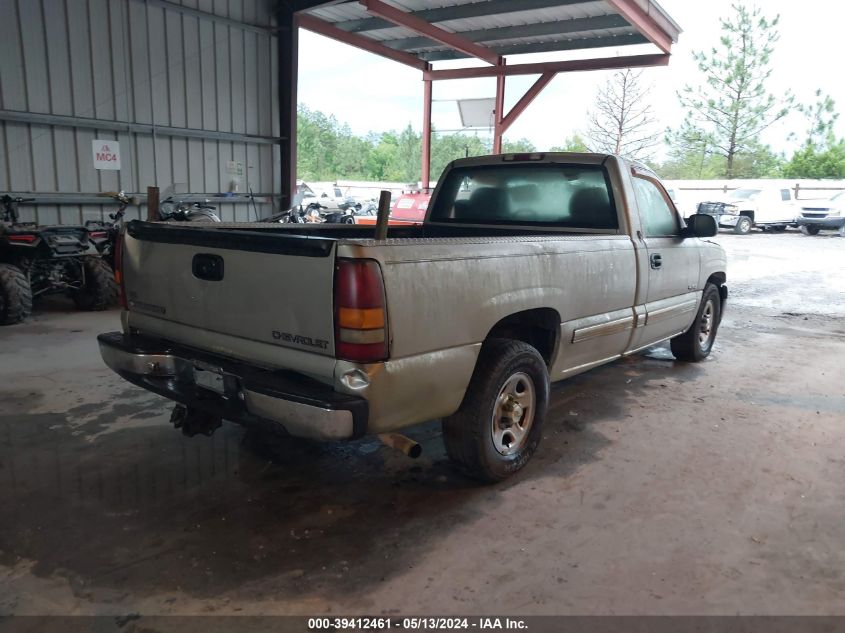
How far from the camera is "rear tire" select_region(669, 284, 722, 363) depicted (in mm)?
6281

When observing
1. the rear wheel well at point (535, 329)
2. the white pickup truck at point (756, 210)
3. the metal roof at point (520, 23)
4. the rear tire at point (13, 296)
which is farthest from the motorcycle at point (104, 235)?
the white pickup truck at point (756, 210)

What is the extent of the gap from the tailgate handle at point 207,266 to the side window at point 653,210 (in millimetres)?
3052

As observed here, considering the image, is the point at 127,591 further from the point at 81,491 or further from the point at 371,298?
the point at 371,298

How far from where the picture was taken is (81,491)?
3525 millimetres

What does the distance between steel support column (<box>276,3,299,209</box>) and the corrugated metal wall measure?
0.15 metres

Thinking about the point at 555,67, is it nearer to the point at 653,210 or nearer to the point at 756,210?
the point at 653,210

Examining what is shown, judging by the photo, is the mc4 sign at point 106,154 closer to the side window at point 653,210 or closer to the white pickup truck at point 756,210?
the side window at point 653,210

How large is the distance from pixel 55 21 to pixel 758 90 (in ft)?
134

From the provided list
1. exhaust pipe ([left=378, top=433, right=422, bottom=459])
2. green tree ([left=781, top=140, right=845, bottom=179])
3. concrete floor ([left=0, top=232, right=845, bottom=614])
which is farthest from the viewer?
green tree ([left=781, top=140, right=845, bottom=179])

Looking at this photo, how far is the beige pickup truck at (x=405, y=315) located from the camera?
9.19 feet

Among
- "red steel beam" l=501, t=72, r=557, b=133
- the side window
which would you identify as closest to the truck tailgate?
the side window

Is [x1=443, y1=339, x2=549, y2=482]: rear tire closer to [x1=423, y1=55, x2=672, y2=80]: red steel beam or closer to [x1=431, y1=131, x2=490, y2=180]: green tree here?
[x1=423, y1=55, x2=672, y2=80]: red steel beam

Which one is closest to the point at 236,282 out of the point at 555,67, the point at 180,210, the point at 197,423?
the point at 197,423

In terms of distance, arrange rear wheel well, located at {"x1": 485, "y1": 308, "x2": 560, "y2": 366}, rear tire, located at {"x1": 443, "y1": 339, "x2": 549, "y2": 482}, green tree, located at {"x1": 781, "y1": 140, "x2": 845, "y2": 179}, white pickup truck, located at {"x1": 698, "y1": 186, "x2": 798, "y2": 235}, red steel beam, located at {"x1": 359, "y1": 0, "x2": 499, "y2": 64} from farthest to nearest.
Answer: green tree, located at {"x1": 781, "y1": 140, "x2": 845, "y2": 179}
white pickup truck, located at {"x1": 698, "y1": 186, "x2": 798, "y2": 235}
red steel beam, located at {"x1": 359, "y1": 0, "x2": 499, "y2": 64}
rear wheel well, located at {"x1": 485, "y1": 308, "x2": 560, "y2": 366}
rear tire, located at {"x1": 443, "y1": 339, "x2": 549, "y2": 482}
